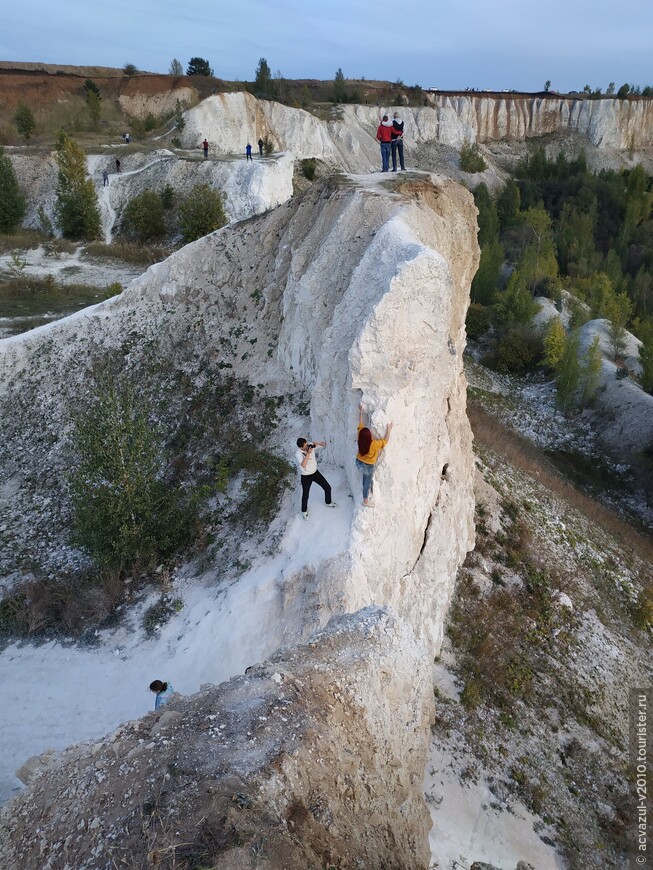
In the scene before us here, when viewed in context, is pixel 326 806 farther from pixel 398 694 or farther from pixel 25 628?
pixel 25 628

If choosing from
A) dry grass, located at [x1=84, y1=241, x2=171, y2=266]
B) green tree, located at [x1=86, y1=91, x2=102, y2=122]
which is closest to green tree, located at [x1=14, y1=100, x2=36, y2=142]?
green tree, located at [x1=86, y1=91, x2=102, y2=122]

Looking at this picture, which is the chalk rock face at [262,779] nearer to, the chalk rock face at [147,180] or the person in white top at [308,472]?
the person in white top at [308,472]

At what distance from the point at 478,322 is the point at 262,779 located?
34572mm

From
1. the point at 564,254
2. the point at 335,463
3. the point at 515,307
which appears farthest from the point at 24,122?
the point at 335,463

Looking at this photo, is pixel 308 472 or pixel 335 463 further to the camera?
pixel 335 463

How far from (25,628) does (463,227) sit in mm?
13629

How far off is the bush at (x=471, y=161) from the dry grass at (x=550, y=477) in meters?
54.4

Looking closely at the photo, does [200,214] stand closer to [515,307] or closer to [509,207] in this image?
[515,307]

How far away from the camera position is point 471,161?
226 ft

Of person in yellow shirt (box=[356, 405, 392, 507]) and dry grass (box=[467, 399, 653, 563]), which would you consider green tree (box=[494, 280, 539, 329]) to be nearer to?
dry grass (box=[467, 399, 653, 563])

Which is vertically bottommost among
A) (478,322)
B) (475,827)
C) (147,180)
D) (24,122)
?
(478,322)

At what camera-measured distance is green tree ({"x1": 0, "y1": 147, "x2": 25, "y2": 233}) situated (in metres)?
36.1

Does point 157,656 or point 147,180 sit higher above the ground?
point 147,180

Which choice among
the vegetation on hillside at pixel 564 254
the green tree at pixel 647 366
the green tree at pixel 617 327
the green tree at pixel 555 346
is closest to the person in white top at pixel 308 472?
the vegetation on hillside at pixel 564 254
